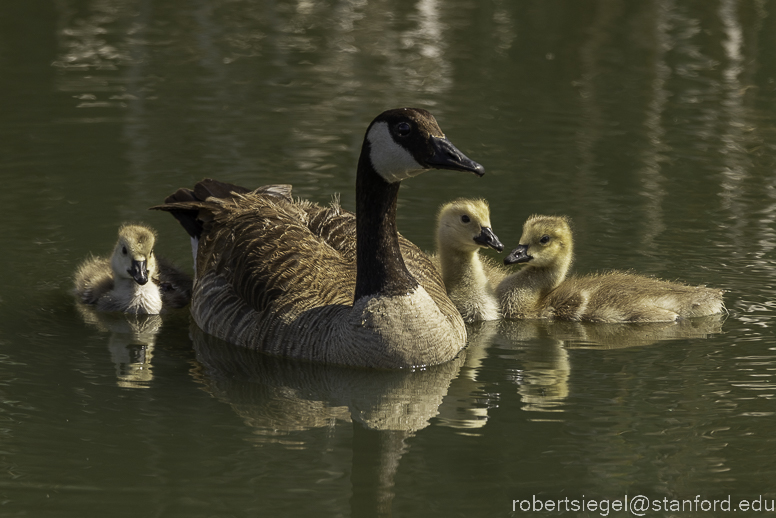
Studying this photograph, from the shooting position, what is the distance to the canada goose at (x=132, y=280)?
1040cm

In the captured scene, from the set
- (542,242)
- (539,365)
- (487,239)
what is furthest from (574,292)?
(539,365)

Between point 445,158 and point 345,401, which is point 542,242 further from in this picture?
point 345,401

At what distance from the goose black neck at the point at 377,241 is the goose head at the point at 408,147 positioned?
120mm

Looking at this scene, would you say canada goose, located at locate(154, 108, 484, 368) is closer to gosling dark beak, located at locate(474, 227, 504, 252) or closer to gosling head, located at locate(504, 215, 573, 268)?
gosling dark beak, located at locate(474, 227, 504, 252)

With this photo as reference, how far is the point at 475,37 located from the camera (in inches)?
869

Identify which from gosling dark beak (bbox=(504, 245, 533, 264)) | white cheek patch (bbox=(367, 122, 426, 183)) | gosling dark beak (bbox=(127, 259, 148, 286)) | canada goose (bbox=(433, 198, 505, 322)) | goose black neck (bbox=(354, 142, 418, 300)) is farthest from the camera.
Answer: canada goose (bbox=(433, 198, 505, 322))

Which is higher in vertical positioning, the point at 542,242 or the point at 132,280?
the point at 542,242

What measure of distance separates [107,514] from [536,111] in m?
12.0

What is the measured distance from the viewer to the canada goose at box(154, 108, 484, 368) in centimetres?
886

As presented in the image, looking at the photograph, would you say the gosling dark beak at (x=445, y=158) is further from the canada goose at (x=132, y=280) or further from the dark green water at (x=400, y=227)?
the canada goose at (x=132, y=280)

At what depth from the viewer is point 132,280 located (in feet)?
35.2

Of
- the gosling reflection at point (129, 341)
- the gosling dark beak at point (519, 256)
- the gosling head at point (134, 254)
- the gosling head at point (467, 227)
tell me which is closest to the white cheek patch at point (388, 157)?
the gosling head at point (467, 227)

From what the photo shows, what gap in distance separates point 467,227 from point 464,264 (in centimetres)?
47

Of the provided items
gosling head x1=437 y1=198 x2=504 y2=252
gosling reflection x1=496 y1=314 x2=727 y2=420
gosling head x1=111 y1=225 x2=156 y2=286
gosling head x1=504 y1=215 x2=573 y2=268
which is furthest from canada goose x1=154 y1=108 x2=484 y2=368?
gosling head x1=504 y1=215 x2=573 y2=268
